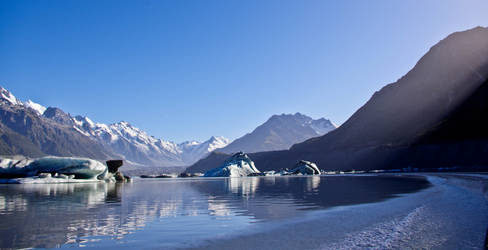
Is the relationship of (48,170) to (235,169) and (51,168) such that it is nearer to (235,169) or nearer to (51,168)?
(51,168)

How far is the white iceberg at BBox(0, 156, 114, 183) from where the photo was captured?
84250 mm

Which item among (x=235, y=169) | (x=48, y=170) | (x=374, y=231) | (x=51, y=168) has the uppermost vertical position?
(x=51, y=168)

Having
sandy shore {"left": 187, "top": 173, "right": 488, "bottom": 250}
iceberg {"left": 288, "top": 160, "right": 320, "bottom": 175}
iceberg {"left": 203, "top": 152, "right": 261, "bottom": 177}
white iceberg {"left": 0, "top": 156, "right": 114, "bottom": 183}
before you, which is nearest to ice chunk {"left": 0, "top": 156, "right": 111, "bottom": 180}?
white iceberg {"left": 0, "top": 156, "right": 114, "bottom": 183}

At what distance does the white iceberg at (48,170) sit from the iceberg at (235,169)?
80.3m

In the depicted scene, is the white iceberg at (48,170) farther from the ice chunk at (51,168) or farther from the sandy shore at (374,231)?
the sandy shore at (374,231)

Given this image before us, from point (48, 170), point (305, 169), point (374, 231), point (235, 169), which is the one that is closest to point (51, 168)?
point (48, 170)

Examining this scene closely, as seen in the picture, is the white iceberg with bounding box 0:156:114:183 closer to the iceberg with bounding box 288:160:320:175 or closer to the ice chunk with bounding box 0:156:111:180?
the ice chunk with bounding box 0:156:111:180

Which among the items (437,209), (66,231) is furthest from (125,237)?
(437,209)

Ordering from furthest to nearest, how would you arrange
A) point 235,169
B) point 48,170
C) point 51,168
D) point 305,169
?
point 235,169 < point 305,169 < point 51,168 < point 48,170

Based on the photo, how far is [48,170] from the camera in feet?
291

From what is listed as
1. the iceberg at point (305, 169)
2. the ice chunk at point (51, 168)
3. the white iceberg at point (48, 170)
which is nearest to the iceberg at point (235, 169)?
the iceberg at point (305, 169)

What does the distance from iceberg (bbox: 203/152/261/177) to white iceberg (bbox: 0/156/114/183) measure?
80.3m

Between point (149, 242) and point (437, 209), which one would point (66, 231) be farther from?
point (437, 209)

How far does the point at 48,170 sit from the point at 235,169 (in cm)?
9527
